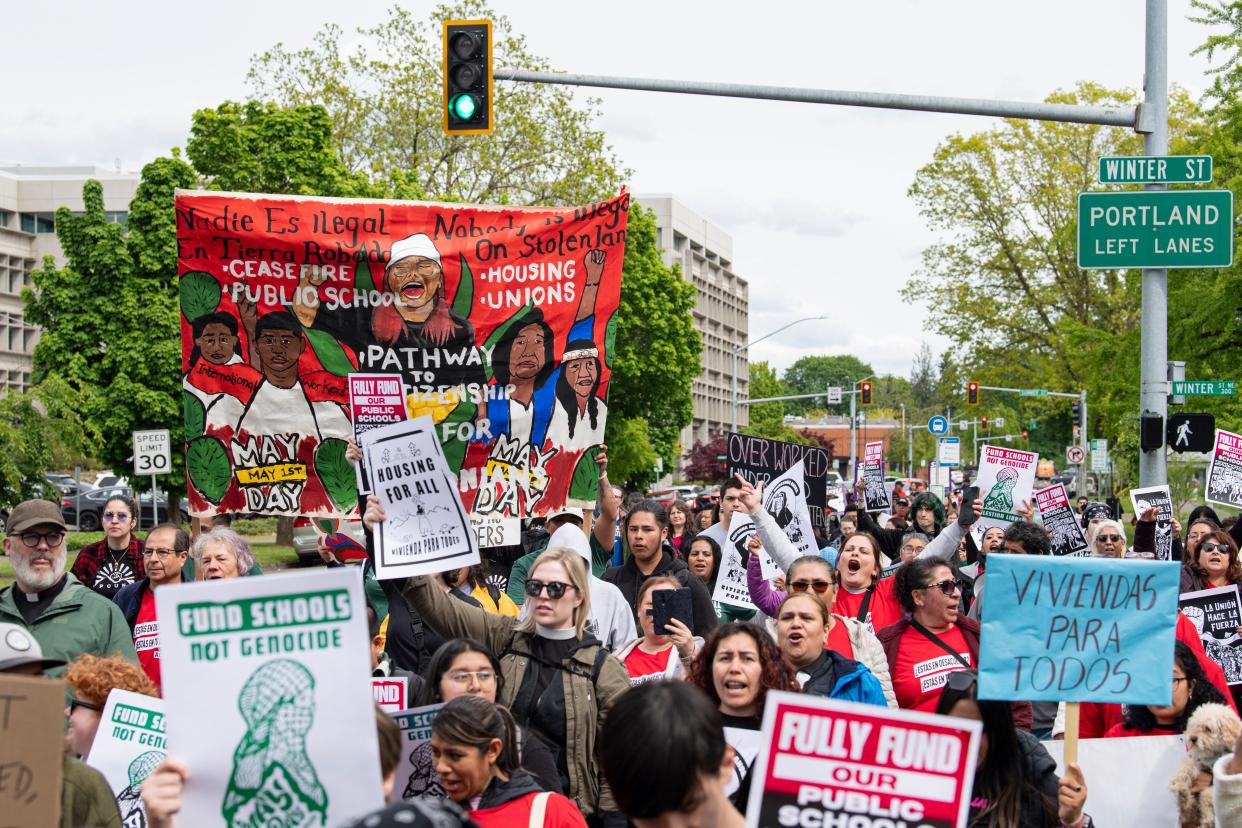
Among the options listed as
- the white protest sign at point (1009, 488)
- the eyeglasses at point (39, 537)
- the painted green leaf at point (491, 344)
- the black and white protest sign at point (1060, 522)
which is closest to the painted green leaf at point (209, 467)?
the eyeglasses at point (39, 537)

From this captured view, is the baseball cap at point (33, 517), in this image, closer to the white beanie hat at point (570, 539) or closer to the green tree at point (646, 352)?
the white beanie hat at point (570, 539)

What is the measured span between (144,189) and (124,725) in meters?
30.9

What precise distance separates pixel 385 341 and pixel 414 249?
0.60 metres

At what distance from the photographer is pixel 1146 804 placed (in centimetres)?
545

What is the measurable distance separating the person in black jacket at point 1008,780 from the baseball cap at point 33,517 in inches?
176

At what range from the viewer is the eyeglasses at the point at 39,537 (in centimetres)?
713

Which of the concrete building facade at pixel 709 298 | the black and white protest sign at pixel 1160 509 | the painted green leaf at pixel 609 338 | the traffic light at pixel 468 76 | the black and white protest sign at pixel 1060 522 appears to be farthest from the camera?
the concrete building facade at pixel 709 298

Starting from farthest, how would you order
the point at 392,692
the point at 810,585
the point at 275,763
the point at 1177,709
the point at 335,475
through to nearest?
the point at 335,475
the point at 810,585
the point at 392,692
the point at 1177,709
the point at 275,763

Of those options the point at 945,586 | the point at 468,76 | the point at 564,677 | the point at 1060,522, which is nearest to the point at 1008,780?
the point at 564,677

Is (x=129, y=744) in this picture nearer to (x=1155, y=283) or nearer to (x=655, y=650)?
(x=655, y=650)

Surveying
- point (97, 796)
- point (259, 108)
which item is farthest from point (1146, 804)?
point (259, 108)

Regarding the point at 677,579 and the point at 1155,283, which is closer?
the point at 677,579

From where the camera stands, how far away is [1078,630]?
4527mm

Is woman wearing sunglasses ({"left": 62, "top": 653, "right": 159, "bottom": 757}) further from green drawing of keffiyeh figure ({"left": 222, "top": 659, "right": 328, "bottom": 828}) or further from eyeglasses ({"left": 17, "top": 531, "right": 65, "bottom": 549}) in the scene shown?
green drawing of keffiyeh figure ({"left": 222, "top": 659, "right": 328, "bottom": 828})
